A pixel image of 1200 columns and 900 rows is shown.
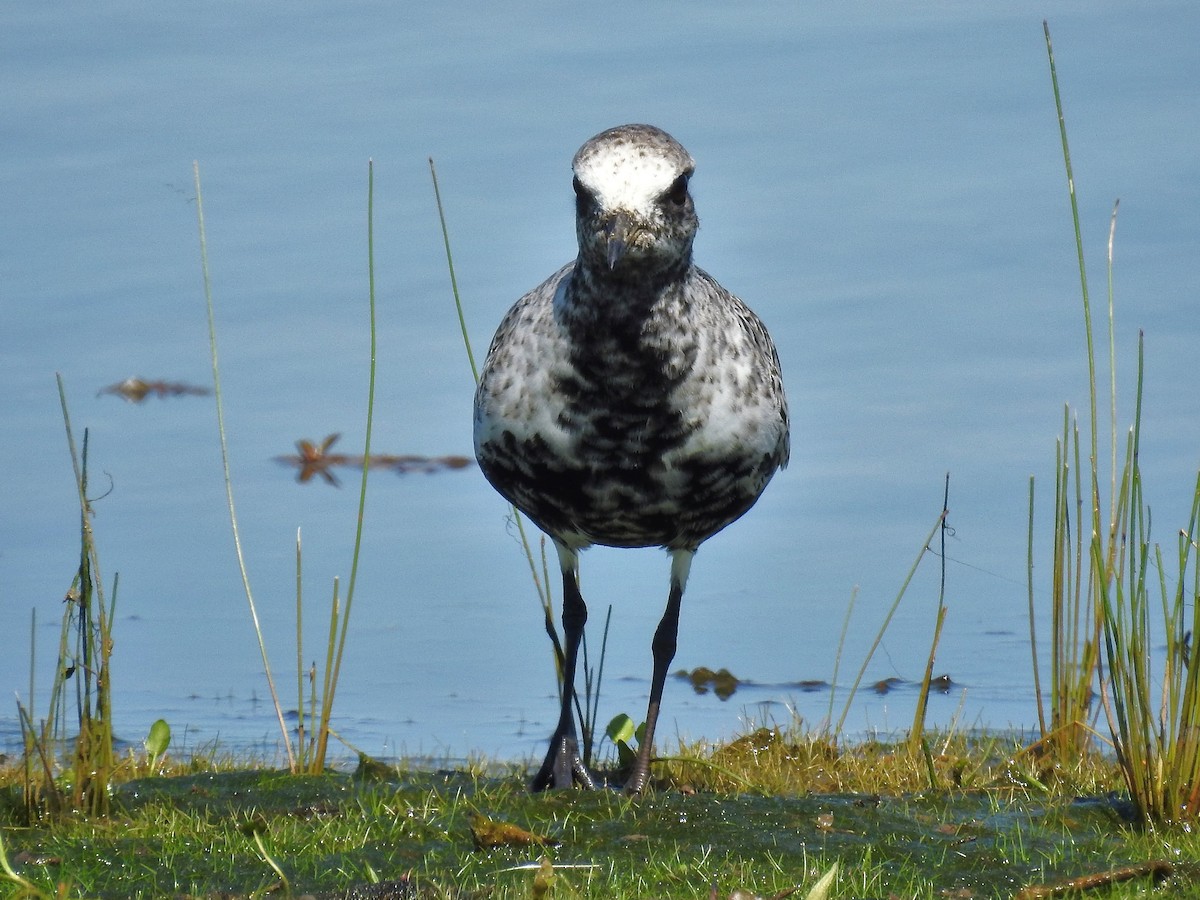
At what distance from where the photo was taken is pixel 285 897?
4.71m

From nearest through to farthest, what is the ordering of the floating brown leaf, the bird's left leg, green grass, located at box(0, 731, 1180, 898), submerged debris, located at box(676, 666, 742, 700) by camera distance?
green grass, located at box(0, 731, 1180, 898) → the floating brown leaf → the bird's left leg → submerged debris, located at box(676, 666, 742, 700)

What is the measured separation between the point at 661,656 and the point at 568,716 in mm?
429

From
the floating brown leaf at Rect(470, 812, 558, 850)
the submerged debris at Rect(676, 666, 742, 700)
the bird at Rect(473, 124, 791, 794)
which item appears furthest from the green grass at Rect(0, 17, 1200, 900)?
the submerged debris at Rect(676, 666, 742, 700)

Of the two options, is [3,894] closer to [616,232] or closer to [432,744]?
[616,232]

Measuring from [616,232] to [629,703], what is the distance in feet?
12.5

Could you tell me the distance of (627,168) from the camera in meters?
5.42

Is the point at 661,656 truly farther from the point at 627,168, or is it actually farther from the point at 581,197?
the point at 627,168

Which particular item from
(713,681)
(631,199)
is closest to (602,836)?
(631,199)

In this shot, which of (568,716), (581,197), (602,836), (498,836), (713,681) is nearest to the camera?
(498,836)

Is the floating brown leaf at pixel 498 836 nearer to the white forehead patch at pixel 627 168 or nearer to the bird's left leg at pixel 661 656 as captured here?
the bird's left leg at pixel 661 656

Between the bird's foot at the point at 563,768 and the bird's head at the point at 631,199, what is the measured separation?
6.04 ft

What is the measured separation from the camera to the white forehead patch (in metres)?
5.40

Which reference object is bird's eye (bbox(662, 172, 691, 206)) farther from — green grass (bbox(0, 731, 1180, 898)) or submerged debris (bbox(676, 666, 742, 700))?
submerged debris (bbox(676, 666, 742, 700))

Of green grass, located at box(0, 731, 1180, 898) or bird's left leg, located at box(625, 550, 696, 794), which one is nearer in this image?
green grass, located at box(0, 731, 1180, 898)
